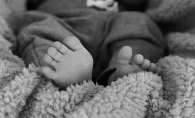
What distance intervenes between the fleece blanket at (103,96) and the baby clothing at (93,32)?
0.42 feet

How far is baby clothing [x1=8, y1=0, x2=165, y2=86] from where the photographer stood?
2.05 feet

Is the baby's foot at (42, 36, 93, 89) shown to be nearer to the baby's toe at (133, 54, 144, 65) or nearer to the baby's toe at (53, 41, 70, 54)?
the baby's toe at (53, 41, 70, 54)

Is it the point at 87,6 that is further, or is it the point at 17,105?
the point at 87,6

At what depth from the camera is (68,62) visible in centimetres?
45

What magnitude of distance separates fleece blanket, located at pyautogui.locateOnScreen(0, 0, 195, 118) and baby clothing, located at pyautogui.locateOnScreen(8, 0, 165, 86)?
13 centimetres

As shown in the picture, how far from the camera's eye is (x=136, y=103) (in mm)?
A: 390

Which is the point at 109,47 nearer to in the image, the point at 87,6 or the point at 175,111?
the point at 87,6

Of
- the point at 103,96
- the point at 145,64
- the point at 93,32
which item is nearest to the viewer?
the point at 103,96

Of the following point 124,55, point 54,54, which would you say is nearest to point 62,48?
point 54,54

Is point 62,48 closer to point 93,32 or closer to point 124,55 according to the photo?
point 124,55

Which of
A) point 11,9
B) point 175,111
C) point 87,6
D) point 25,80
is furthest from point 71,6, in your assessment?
point 175,111

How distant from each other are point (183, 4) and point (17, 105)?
60cm

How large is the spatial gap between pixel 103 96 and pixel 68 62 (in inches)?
4.7

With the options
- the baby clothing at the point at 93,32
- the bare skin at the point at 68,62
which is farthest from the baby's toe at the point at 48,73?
the baby clothing at the point at 93,32
